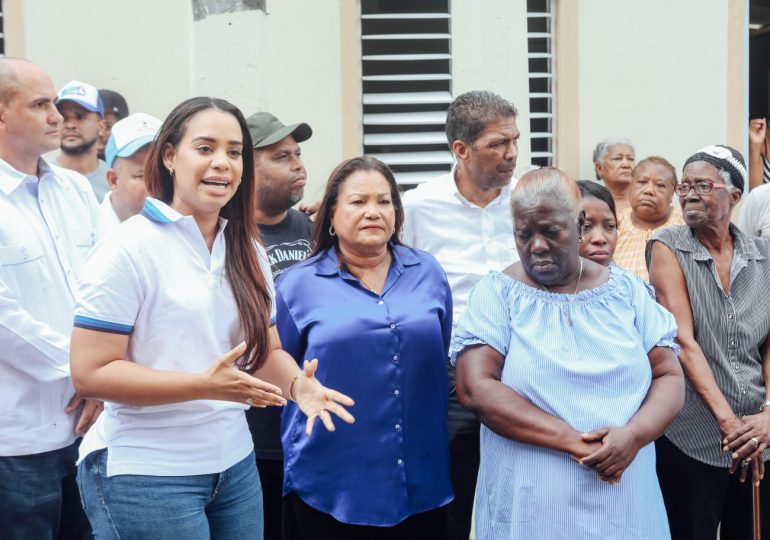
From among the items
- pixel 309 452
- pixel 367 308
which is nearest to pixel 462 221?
pixel 367 308

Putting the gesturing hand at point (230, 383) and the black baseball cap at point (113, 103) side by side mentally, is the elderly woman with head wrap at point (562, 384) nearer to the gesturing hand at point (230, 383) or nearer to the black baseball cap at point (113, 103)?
the gesturing hand at point (230, 383)

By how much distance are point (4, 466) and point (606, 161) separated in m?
4.87

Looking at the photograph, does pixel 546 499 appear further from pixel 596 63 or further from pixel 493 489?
pixel 596 63

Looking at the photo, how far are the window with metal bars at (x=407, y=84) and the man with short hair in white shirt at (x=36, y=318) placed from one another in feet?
11.5

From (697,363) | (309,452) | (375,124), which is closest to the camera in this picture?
(309,452)

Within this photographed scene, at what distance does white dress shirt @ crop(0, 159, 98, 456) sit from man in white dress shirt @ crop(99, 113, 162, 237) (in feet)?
2.01

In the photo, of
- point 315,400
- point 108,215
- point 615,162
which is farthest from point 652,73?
point 315,400

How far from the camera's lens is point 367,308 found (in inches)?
130

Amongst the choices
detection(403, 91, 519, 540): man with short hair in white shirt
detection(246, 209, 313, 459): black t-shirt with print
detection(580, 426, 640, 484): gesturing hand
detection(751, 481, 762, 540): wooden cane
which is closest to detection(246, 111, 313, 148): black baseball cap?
detection(246, 209, 313, 459): black t-shirt with print

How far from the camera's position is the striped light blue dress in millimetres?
2854

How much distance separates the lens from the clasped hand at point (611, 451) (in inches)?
109

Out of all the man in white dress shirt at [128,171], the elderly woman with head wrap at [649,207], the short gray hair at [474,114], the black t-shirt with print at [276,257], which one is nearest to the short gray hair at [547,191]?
the short gray hair at [474,114]

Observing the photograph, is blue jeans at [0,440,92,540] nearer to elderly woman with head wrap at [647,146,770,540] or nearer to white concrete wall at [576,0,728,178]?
elderly woman with head wrap at [647,146,770,540]

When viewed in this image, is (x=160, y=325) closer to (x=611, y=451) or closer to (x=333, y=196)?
(x=333, y=196)
